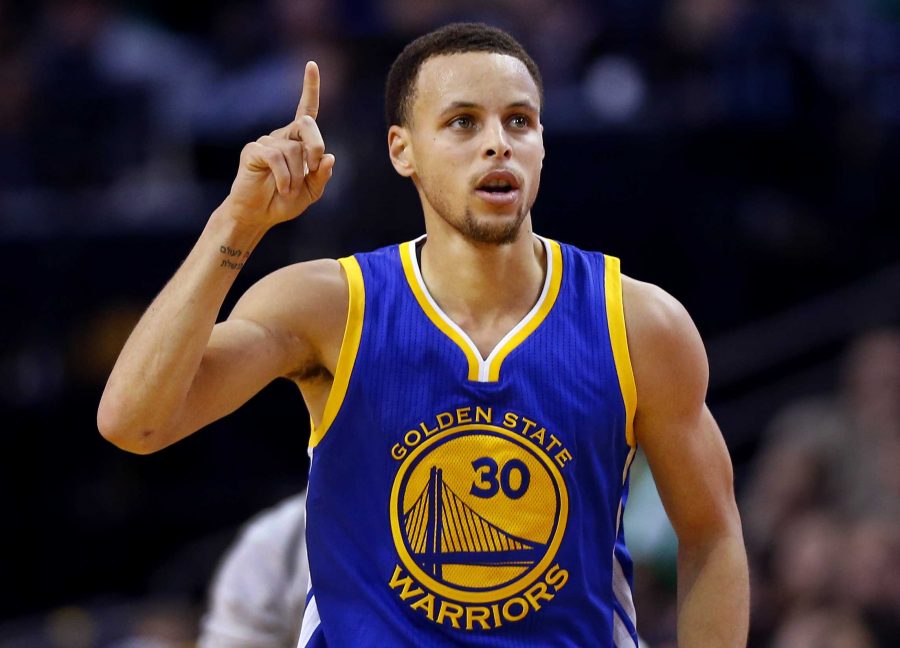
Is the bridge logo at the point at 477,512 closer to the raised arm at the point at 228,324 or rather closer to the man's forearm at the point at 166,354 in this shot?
the raised arm at the point at 228,324

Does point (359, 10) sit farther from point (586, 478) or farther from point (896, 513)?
point (586, 478)

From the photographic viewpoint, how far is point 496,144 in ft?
12.1

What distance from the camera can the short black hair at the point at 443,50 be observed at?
12.7 ft

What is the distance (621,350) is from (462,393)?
0.41 meters

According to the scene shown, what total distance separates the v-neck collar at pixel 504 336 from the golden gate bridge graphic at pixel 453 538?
29 centimetres

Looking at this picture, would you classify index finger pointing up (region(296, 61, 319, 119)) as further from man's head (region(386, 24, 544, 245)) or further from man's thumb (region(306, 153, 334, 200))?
man's head (region(386, 24, 544, 245))

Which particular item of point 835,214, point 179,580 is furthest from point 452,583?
point 835,214

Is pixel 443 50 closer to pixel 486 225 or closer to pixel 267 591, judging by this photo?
pixel 486 225

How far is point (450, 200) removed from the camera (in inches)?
150

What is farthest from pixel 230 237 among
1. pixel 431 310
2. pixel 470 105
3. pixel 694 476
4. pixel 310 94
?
pixel 694 476

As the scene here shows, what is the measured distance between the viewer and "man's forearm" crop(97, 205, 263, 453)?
11.2 ft

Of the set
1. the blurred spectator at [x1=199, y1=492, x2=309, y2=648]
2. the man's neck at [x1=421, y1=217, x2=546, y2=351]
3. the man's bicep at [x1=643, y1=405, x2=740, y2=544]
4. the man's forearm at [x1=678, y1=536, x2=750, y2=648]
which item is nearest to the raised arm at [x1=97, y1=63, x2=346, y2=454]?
the man's neck at [x1=421, y1=217, x2=546, y2=351]

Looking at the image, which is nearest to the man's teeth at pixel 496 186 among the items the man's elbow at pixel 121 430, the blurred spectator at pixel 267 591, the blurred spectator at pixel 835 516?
the man's elbow at pixel 121 430

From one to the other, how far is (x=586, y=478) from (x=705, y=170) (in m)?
5.09
